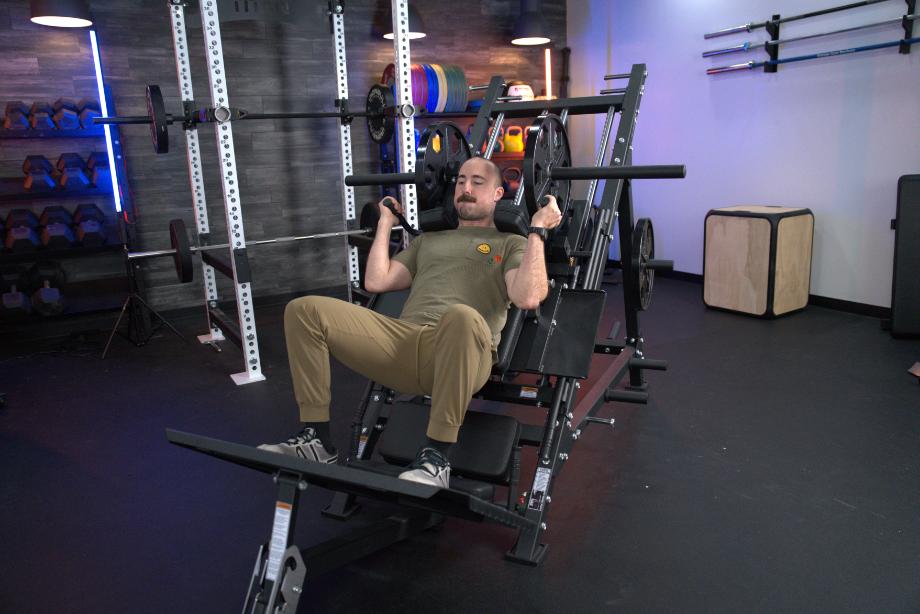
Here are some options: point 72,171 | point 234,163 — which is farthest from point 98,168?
point 234,163

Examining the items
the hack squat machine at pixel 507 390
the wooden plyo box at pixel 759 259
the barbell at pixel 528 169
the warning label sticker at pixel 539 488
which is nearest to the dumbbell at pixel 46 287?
the hack squat machine at pixel 507 390

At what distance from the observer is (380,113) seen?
396 centimetres

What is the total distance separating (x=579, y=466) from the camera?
8.11ft

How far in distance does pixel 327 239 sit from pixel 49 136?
1.93m

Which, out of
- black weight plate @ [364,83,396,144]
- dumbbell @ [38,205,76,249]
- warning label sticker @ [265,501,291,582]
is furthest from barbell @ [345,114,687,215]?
dumbbell @ [38,205,76,249]

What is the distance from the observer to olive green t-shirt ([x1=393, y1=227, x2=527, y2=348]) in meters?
2.11

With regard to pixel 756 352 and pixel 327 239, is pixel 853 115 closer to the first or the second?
pixel 756 352

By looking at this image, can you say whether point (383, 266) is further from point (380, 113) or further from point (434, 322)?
point (380, 113)

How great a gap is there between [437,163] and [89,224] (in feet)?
9.08

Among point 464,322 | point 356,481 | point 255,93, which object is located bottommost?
point 356,481

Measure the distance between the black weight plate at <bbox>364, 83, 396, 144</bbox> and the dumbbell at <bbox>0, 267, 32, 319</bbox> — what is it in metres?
2.22

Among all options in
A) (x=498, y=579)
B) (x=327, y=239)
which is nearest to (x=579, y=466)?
(x=498, y=579)

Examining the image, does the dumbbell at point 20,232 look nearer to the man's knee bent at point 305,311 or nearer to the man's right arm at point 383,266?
the man's right arm at point 383,266

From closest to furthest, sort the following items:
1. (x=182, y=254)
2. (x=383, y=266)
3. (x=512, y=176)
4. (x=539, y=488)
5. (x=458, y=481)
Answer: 1. (x=458, y=481)
2. (x=539, y=488)
3. (x=383, y=266)
4. (x=182, y=254)
5. (x=512, y=176)
